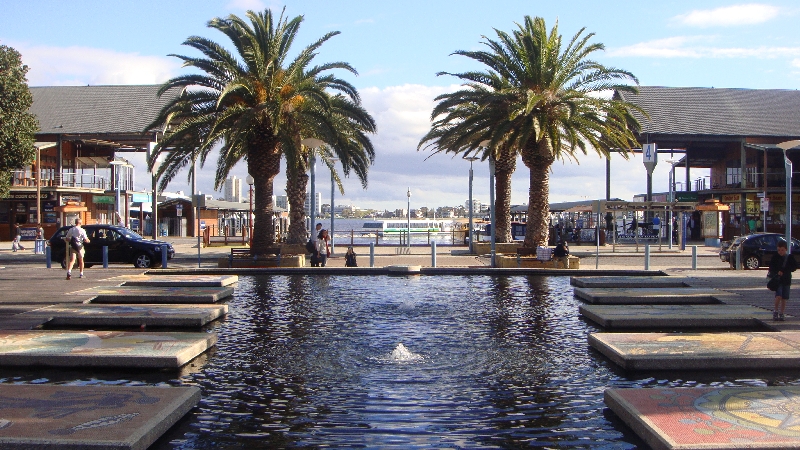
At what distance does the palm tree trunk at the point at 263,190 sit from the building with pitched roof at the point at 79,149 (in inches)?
1007

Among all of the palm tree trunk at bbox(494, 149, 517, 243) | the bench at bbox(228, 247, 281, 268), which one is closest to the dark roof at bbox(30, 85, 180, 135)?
the bench at bbox(228, 247, 281, 268)

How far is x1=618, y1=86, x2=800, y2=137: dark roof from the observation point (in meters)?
52.8

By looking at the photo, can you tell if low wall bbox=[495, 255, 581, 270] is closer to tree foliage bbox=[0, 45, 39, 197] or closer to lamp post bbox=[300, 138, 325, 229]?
lamp post bbox=[300, 138, 325, 229]

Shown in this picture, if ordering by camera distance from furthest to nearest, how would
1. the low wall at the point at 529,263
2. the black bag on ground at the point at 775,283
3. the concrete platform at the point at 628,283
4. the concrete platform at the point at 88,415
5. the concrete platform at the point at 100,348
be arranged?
the low wall at the point at 529,263 → the concrete platform at the point at 628,283 → the black bag on ground at the point at 775,283 → the concrete platform at the point at 100,348 → the concrete platform at the point at 88,415

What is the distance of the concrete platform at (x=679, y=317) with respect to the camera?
42.5 ft

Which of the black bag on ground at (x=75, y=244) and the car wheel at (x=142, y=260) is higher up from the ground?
the black bag on ground at (x=75, y=244)

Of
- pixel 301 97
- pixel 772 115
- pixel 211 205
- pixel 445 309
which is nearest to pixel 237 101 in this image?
pixel 301 97

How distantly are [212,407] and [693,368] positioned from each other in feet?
19.7

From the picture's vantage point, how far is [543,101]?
2677cm

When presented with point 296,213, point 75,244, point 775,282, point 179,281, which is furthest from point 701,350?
point 296,213

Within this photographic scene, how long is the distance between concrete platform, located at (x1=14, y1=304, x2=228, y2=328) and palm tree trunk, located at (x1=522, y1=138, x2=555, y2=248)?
54.1ft

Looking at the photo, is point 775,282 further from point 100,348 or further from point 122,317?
point 122,317

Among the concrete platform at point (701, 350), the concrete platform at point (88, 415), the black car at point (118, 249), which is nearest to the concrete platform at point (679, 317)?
the concrete platform at point (701, 350)

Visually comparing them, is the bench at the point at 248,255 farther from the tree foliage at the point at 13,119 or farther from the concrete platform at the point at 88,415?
the tree foliage at the point at 13,119
